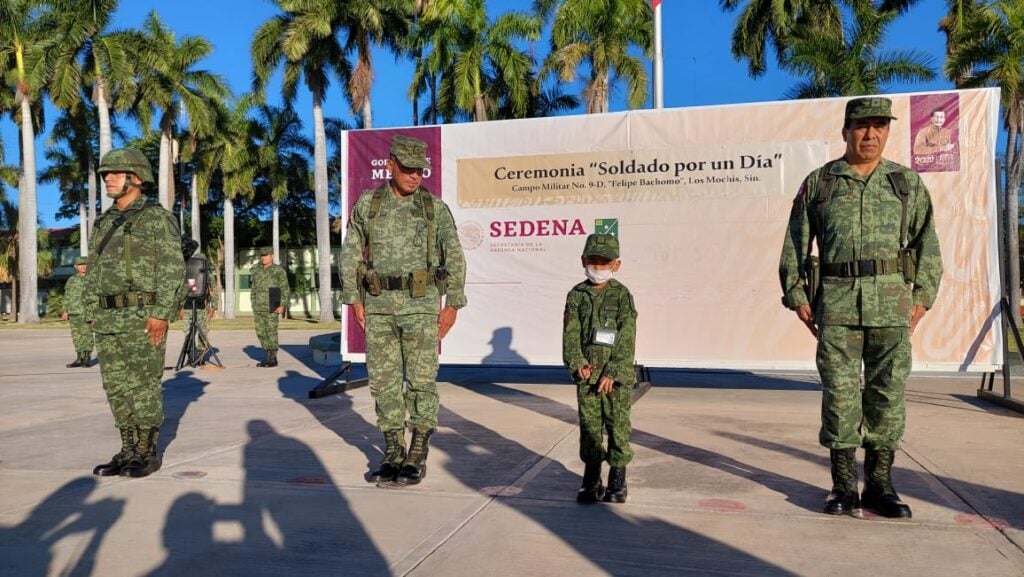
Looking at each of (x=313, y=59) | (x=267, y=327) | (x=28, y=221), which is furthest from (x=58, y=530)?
(x=28, y=221)

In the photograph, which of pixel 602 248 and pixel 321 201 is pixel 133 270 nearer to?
pixel 602 248

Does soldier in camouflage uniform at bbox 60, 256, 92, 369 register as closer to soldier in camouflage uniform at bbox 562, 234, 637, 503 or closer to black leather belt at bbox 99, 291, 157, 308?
black leather belt at bbox 99, 291, 157, 308

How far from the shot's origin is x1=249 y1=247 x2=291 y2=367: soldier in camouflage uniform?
39.2 feet

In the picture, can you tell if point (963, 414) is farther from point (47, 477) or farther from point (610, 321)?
point (47, 477)

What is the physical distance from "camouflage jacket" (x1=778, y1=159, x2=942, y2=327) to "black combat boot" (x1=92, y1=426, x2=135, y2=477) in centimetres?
412

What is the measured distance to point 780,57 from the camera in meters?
29.1

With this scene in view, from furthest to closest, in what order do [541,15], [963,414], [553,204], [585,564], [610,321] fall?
1. [541,15]
2. [553,204]
3. [963,414]
4. [610,321]
5. [585,564]

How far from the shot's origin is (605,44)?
26.3 m

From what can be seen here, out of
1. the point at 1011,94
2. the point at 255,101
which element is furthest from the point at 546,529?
the point at 255,101

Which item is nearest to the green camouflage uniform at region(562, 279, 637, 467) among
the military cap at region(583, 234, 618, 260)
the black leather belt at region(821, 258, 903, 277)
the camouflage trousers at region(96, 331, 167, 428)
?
the military cap at region(583, 234, 618, 260)

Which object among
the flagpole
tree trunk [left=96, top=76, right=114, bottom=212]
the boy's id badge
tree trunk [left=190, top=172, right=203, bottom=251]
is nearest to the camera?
the boy's id badge

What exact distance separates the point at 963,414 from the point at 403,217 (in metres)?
5.37

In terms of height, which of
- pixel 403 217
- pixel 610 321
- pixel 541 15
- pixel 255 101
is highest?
pixel 541 15

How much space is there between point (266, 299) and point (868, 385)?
9.75 m
